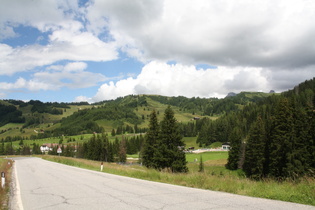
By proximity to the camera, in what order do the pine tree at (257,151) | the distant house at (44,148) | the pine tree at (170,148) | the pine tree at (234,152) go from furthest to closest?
the distant house at (44,148) < the pine tree at (234,152) < the pine tree at (257,151) < the pine tree at (170,148)

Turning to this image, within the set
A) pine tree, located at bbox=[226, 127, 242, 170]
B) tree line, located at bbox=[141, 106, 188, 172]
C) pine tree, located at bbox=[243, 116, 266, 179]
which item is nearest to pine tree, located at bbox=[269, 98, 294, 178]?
pine tree, located at bbox=[243, 116, 266, 179]

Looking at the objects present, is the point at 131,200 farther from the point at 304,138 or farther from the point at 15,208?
the point at 304,138

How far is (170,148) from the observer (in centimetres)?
3656

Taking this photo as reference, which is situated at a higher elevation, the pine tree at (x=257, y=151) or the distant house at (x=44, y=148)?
the pine tree at (x=257, y=151)

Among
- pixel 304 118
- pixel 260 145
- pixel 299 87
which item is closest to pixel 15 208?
pixel 304 118

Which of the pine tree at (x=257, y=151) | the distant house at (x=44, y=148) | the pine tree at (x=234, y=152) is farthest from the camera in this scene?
the distant house at (x=44, y=148)

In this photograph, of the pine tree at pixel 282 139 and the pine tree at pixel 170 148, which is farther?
the pine tree at pixel 282 139

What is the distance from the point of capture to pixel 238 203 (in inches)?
289

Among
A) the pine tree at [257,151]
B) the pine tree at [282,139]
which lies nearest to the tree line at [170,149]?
the pine tree at [282,139]

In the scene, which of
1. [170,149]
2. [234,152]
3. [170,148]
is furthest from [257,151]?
[170,149]

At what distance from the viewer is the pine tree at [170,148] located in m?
35.8

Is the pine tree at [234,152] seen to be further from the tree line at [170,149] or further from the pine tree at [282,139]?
the tree line at [170,149]

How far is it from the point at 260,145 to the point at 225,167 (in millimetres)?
24203

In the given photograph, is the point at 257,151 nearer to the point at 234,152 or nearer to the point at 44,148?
the point at 234,152
